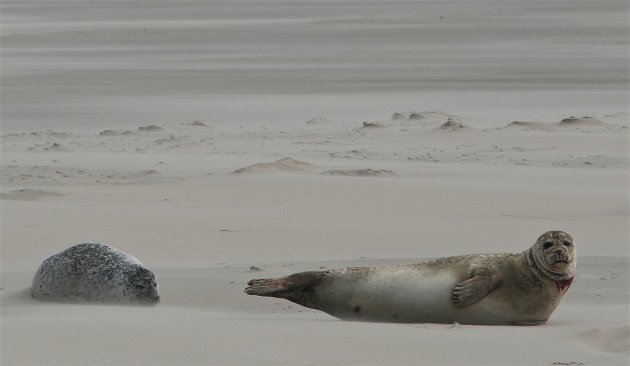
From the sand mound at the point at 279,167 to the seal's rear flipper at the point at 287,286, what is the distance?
5704mm

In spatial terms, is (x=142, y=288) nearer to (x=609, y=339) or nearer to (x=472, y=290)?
(x=472, y=290)

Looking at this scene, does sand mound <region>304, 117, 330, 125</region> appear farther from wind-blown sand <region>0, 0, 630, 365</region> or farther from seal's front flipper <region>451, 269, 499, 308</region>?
seal's front flipper <region>451, 269, 499, 308</region>

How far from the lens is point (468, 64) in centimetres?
2509

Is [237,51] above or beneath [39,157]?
above

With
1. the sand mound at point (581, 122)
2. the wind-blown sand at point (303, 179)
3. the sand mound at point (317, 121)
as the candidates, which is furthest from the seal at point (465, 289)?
the sand mound at point (317, 121)

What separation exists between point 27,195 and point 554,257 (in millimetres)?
5894

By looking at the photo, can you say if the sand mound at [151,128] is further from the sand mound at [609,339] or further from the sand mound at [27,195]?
the sand mound at [609,339]

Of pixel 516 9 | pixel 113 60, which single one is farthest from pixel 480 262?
pixel 516 9

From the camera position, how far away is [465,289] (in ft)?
22.4

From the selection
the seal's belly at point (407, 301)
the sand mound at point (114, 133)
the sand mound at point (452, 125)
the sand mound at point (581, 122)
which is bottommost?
the seal's belly at point (407, 301)

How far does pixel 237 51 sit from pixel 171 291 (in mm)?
20339

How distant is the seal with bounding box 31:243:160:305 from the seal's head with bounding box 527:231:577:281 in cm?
194

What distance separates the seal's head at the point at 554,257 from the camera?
22.3 feet

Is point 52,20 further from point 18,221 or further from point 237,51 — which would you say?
point 18,221
